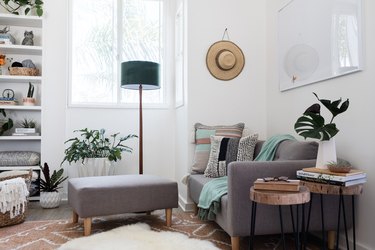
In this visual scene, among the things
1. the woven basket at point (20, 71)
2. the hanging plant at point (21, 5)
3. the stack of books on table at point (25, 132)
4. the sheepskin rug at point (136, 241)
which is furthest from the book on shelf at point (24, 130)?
the sheepskin rug at point (136, 241)

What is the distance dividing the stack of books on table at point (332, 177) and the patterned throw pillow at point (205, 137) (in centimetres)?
127

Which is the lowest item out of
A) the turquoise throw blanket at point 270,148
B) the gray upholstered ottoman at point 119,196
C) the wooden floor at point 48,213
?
the wooden floor at point 48,213

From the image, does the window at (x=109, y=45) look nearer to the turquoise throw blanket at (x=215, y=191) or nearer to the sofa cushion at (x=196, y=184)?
the sofa cushion at (x=196, y=184)

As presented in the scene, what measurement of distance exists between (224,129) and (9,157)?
93.0 inches

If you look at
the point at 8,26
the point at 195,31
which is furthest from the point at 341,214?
the point at 8,26

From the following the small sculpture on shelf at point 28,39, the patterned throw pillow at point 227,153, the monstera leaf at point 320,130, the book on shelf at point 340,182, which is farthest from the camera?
the small sculpture on shelf at point 28,39

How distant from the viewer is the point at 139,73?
11.0 feet

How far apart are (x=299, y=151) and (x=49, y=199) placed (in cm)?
254

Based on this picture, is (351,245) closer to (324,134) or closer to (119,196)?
(324,134)

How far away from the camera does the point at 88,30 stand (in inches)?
156

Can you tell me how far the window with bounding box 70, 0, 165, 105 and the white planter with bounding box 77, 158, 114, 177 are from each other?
2.56ft

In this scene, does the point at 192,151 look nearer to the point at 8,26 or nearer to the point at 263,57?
the point at 263,57

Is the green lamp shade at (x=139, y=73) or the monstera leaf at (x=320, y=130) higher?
the green lamp shade at (x=139, y=73)

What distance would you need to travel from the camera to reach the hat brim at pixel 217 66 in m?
3.43
